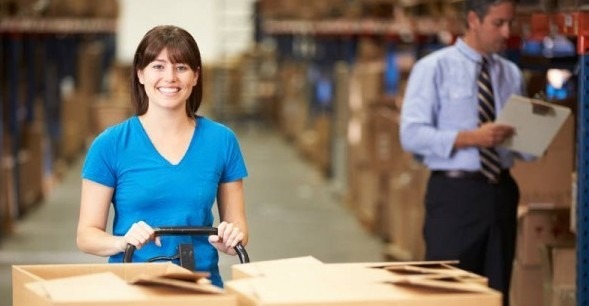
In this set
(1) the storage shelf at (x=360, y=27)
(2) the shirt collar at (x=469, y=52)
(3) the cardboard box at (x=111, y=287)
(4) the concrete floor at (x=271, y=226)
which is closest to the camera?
(3) the cardboard box at (x=111, y=287)

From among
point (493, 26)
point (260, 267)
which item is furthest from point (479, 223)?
point (260, 267)

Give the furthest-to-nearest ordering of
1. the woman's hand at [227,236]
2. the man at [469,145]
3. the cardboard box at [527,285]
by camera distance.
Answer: the cardboard box at [527,285] → the man at [469,145] → the woman's hand at [227,236]

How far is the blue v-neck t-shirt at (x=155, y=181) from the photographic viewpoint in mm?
4461

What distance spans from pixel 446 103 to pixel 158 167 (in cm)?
243

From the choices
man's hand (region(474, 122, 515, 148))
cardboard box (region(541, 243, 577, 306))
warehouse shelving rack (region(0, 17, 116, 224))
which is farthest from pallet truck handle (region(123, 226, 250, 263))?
warehouse shelving rack (region(0, 17, 116, 224))

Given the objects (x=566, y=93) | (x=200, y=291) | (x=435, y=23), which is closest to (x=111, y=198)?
(x=200, y=291)

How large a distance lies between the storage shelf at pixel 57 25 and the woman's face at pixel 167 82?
9854 mm

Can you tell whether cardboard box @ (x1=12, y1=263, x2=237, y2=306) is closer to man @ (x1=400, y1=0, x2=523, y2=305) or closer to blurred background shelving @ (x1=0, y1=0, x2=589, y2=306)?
blurred background shelving @ (x1=0, y1=0, x2=589, y2=306)

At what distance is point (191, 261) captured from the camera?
4375 millimetres

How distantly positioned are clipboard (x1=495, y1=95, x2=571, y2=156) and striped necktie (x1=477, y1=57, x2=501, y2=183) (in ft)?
0.27

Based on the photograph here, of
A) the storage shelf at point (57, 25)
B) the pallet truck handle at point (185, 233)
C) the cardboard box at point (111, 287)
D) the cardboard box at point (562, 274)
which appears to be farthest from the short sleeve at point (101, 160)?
the storage shelf at point (57, 25)

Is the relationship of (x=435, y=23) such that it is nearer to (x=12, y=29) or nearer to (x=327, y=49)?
(x=12, y=29)

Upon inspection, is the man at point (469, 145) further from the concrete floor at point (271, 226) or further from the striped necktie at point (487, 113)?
the concrete floor at point (271, 226)

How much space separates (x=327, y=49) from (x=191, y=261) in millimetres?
16874
